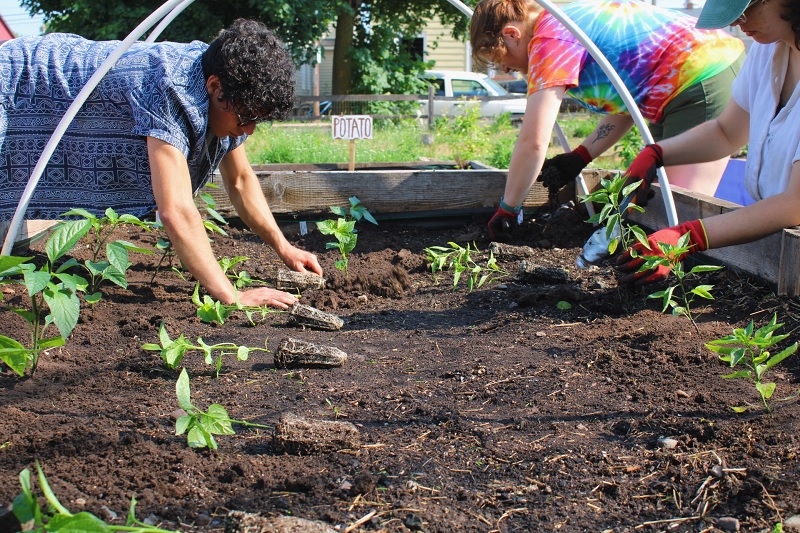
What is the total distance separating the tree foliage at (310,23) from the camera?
13945 millimetres

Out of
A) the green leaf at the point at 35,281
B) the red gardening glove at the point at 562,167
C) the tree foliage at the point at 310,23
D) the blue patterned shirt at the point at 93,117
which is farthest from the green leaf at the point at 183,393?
the tree foliage at the point at 310,23

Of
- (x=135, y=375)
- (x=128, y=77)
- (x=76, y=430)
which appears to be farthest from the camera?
(x=128, y=77)

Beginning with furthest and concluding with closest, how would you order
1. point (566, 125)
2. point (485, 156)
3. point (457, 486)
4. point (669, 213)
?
point (566, 125) → point (485, 156) → point (669, 213) → point (457, 486)

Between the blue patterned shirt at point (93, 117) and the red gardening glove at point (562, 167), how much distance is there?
1.69 meters

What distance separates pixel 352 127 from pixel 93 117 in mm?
2668

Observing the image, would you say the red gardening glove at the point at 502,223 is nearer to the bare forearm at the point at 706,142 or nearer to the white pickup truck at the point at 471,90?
the bare forearm at the point at 706,142

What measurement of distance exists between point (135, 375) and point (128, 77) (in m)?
1.12

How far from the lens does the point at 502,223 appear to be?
3742 mm

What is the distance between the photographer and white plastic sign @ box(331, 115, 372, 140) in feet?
17.3

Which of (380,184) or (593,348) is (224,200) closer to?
(380,184)

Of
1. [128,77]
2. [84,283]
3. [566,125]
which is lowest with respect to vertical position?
[566,125]

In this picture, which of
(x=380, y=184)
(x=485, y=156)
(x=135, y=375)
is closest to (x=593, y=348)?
(x=135, y=375)

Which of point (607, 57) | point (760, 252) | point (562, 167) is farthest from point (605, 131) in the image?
point (760, 252)

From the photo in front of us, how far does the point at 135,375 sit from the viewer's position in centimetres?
224
